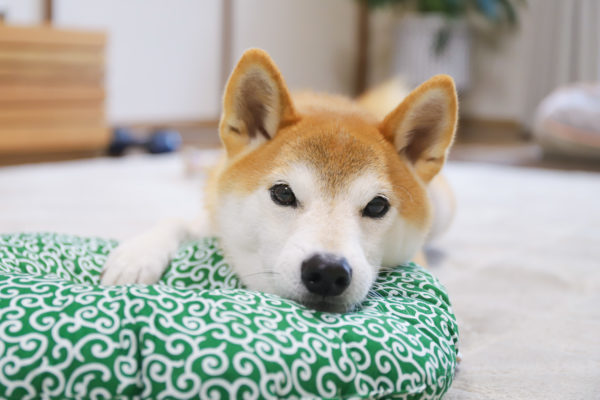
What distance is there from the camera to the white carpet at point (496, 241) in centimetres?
126

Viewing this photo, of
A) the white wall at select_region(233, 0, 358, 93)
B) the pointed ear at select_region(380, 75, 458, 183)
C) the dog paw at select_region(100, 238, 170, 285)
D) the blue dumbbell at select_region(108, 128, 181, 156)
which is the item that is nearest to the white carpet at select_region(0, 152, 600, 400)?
the blue dumbbell at select_region(108, 128, 181, 156)

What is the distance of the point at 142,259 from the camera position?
1.29 metres

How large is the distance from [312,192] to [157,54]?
4.43 m

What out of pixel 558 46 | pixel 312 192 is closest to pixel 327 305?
pixel 312 192

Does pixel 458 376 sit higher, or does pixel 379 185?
pixel 379 185

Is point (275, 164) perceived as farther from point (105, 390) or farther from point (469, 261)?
point (469, 261)

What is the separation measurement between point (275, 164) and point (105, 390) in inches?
22.4

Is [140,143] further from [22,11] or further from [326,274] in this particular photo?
[326,274]

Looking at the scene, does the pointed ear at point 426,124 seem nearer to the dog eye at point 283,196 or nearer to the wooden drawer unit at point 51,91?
the dog eye at point 283,196

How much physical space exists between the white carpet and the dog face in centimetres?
29

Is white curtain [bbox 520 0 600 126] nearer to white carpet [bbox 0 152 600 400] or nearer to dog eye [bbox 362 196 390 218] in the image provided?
white carpet [bbox 0 152 600 400]

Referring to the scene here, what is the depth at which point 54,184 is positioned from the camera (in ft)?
10.4

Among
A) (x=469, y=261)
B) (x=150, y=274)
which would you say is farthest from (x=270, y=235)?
(x=469, y=261)

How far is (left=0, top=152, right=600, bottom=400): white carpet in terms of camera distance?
126 cm
